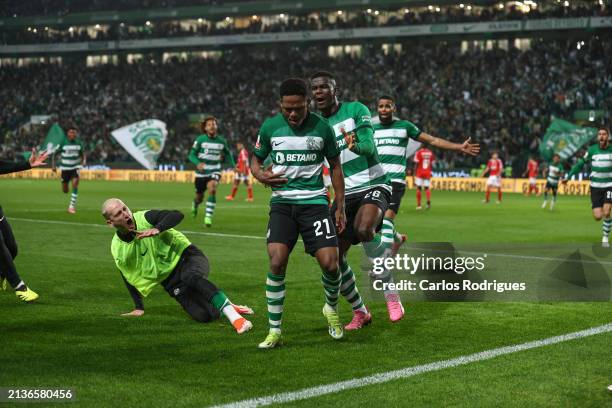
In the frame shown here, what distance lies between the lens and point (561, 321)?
8844 mm

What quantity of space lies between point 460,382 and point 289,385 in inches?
48.1

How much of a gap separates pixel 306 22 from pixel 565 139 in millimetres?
34403

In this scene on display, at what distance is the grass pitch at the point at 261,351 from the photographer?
6.03 metres

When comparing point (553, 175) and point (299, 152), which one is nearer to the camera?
point (299, 152)

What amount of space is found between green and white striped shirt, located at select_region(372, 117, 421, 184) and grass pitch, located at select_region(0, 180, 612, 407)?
187 centimetres

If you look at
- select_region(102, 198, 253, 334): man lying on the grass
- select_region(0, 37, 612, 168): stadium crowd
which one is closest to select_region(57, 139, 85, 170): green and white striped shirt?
select_region(102, 198, 253, 334): man lying on the grass

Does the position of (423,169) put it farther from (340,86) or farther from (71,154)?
(340,86)

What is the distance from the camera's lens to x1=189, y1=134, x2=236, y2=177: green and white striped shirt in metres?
21.1

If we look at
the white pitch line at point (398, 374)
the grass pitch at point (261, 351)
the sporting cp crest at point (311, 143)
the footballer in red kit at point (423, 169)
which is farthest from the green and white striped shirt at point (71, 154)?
the white pitch line at point (398, 374)

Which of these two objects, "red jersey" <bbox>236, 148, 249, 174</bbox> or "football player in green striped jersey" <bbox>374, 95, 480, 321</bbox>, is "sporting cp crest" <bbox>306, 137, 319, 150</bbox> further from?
"red jersey" <bbox>236, 148, 249, 174</bbox>

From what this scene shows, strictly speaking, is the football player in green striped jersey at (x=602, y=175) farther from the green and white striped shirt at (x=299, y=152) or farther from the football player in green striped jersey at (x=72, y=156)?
the football player in green striped jersey at (x=72, y=156)

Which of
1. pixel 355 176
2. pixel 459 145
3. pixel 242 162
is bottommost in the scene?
pixel 242 162

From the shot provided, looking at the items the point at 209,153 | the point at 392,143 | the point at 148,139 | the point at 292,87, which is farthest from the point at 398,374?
the point at 148,139

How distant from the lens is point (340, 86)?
59.9 m
